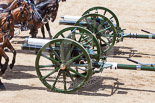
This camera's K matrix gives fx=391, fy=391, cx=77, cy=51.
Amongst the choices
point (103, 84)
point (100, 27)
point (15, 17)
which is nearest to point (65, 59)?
point (103, 84)

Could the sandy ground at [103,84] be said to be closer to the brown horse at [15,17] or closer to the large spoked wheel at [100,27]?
the large spoked wheel at [100,27]

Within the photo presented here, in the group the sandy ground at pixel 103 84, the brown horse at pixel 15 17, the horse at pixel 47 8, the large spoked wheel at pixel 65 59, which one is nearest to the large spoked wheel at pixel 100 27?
the sandy ground at pixel 103 84

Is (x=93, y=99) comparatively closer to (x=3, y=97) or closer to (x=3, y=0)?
(x=3, y=97)

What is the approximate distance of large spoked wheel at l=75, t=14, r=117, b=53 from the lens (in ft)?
37.8

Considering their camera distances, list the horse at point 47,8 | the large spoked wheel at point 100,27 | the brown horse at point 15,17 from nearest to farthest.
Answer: the brown horse at point 15,17
the large spoked wheel at point 100,27
the horse at point 47,8

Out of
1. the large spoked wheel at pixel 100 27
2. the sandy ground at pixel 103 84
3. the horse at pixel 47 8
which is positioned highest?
the horse at pixel 47 8

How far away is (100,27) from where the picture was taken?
1162cm

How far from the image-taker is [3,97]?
8.45 m

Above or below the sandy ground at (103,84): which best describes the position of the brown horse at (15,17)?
above

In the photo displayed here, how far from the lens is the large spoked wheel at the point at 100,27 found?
11.5 meters

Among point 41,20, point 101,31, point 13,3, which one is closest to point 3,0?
point 13,3

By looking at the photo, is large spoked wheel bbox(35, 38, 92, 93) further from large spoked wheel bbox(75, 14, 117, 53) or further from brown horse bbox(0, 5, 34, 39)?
large spoked wheel bbox(75, 14, 117, 53)

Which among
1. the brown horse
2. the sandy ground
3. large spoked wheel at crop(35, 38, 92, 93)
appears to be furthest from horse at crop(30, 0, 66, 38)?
large spoked wheel at crop(35, 38, 92, 93)

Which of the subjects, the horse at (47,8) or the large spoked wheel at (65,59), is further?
the horse at (47,8)
